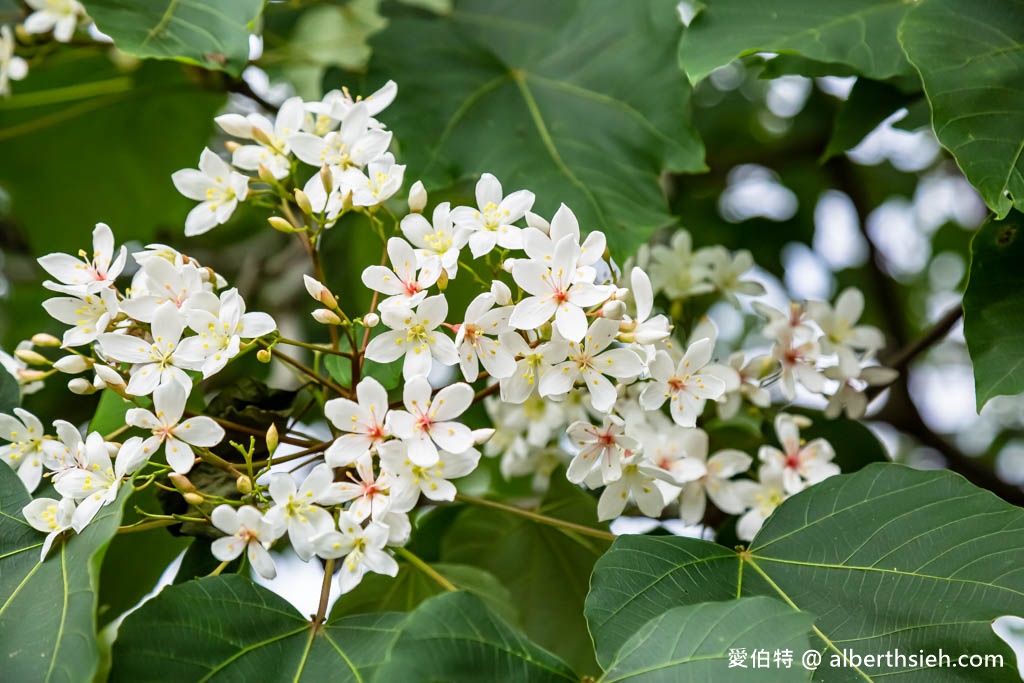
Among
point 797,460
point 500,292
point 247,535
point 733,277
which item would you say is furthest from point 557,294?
point 733,277

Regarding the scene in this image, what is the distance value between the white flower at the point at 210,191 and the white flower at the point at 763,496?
72 centimetres

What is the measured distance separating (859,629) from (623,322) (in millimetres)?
385

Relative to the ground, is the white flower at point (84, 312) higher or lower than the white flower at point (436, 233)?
lower

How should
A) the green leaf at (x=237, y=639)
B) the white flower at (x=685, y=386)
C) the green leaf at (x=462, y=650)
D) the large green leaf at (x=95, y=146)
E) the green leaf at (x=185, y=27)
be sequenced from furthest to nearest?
the large green leaf at (x=95, y=146) < the green leaf at (x=185, y=27) < the white flower at (x=685, y=386) < the green leaf at (x=237, y=639) < the green leaf at (x=462, y=650)

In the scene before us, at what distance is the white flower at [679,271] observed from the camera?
1.36 metres

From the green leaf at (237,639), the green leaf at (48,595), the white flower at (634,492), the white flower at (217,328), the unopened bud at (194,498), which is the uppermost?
the white flower at (217,328)

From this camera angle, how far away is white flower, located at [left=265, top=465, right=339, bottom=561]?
2.91 feet

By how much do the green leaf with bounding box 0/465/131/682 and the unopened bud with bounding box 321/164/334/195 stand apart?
0.38 meters

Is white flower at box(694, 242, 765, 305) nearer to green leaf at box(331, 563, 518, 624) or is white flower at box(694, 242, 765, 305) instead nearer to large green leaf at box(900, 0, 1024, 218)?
large green leaf at box(900, 0, 1024, 218)

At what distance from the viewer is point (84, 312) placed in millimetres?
990

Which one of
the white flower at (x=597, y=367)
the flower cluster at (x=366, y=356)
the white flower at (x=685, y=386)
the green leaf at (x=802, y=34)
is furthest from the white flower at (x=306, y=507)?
the green leaf at (x=802, y=34)

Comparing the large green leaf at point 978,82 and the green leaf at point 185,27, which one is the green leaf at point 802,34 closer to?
the large green leaf at point 978,82

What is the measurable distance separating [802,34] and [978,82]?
0.23m

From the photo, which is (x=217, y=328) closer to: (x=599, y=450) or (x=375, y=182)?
(x=375, y=182)
